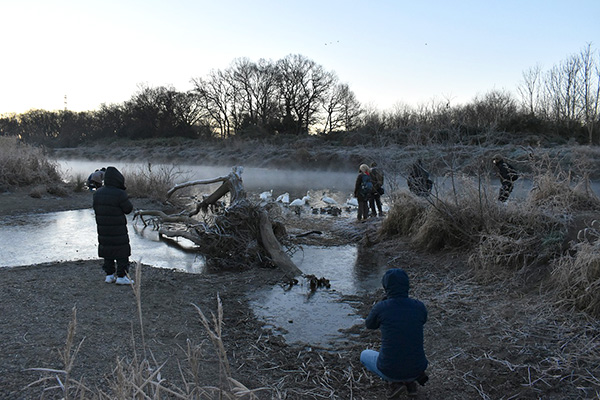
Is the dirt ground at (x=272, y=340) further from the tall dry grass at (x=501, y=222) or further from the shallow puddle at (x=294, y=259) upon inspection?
the tall dry grass at (x=501, y=222)

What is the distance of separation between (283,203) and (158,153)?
107 feet

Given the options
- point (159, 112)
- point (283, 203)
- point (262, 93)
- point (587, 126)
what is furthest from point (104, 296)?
point (159, 112)

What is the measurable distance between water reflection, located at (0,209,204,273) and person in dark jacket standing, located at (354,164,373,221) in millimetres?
4823

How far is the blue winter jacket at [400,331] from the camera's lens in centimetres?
360

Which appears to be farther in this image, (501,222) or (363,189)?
(363,189)

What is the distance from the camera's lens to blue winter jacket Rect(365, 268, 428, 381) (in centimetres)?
360

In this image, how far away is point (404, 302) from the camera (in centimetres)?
368

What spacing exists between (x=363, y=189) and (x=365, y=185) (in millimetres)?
116

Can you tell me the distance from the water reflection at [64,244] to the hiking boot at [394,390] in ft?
14.6

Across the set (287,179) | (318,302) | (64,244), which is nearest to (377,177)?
(318,302)

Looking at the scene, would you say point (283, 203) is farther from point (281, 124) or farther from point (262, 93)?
point (262, 93)

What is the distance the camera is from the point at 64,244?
32.2ft

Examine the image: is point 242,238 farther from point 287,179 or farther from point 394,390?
point 287,179

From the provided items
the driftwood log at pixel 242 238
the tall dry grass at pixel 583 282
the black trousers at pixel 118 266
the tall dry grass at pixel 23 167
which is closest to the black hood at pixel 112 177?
the black trousers at pixel 118 266
